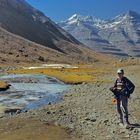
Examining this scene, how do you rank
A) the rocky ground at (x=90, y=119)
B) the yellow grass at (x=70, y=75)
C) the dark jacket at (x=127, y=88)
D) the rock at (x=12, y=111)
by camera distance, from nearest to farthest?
the rocky ground at (x=90, y=119)
the dark jacket at (x=127, y=88)
the rock at (x=12, y=111)
the yellow grass at (x=70, y=75)

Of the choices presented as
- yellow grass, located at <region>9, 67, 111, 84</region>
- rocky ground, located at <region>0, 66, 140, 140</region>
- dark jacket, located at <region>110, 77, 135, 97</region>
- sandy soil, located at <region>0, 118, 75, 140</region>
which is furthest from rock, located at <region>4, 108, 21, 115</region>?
yellow grass, located at <region>9, 67, 111, 84</region>

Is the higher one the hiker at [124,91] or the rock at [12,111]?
the hiker at [124,91]

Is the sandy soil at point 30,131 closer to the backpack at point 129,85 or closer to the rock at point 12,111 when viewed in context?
the backpack at point 129,85

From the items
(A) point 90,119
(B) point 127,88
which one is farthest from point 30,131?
(B) point 127,88

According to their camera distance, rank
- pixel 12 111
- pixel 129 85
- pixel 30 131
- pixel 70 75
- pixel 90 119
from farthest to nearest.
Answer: pixel 70 75
pixel 12 111
pixel 90 119
pixel 129 85
pixel 30 131

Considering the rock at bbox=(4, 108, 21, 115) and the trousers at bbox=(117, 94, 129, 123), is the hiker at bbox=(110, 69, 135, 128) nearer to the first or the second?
the trousers at bbox=(117, 94, 129, 123)

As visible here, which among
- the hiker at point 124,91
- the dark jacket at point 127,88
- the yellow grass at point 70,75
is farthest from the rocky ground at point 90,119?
the yellow grass at point 70,75

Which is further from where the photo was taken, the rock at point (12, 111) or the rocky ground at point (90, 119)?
the rock at point (12, 111)

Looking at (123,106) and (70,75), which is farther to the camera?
(70,75)

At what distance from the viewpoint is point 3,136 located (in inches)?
954

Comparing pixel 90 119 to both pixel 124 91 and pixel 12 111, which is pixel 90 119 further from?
pixel 12 111

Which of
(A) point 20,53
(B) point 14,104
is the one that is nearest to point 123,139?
(B) point 14,104

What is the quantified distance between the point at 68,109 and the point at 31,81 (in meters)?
37.9

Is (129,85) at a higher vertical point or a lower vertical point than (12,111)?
higher
